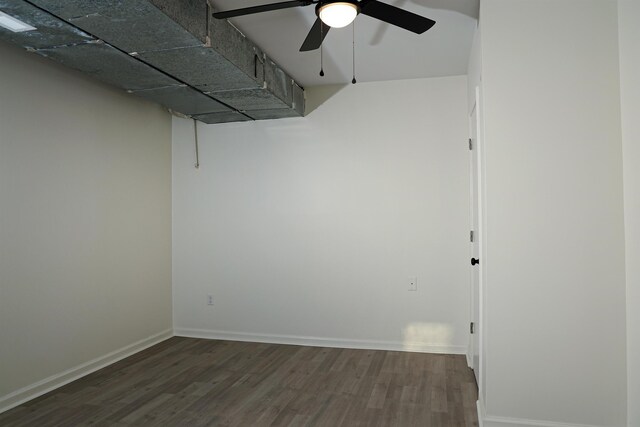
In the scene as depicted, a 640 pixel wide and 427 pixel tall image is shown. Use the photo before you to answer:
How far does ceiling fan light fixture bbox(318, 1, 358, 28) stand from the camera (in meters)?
2.11

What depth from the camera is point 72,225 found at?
360cm

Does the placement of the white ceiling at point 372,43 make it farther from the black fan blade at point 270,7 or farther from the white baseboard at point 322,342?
the white baseboard at point 322,342

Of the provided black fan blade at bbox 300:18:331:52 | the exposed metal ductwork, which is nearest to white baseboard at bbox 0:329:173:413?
the exposed metal ductwork

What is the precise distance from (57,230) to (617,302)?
3738 millimetres

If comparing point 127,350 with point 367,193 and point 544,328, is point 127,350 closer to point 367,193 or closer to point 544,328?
point 367,193

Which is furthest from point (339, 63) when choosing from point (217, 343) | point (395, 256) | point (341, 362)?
point (217, 343)

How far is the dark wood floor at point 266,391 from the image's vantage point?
9.43 feet

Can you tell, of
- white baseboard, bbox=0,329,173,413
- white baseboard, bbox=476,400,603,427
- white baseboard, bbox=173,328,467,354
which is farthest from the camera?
white baseboard, bbox=173,328,467,354

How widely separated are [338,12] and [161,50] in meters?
1.23

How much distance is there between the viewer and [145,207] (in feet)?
14.8

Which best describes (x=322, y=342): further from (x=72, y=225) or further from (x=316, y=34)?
(x=316, y=34)

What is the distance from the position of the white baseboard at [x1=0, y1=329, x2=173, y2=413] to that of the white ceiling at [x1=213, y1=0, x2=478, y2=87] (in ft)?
9.40

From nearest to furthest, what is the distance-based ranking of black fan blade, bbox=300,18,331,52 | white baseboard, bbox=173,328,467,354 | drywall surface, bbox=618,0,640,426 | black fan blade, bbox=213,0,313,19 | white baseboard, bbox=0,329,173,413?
black fan blade, bbox=213,0,313,19
drywall surface, bbox=618,0,640,426
black fan blade, bbox=300,18,331,52
white baseboard, bbox=0,329,173,413
white baseboard, bbox=173,328,467,354

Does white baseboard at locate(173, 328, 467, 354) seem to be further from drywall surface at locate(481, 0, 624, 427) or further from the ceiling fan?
the ceiling fan
